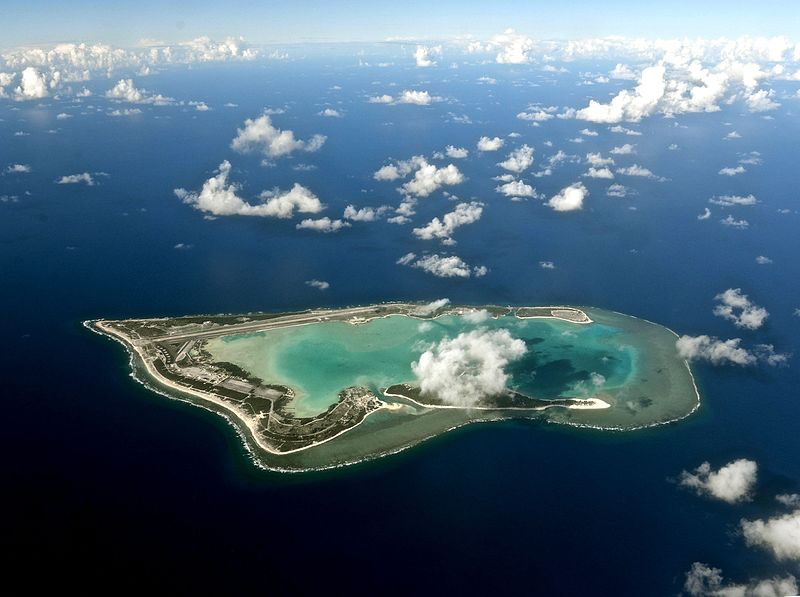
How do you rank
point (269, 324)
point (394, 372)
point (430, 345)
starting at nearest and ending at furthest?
point (394, 372) → point (430, 345) → point (269, 324)

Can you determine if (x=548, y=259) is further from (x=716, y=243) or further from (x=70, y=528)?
(x=70, y=528)

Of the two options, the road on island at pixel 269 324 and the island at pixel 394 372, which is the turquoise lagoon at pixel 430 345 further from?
the road on island at pixel 269 324

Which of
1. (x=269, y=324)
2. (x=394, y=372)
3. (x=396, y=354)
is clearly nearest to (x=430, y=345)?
(x=396, y=354)

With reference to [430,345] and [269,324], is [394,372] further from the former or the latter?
[269,324]

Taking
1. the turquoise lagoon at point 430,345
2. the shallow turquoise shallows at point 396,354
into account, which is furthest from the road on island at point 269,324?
the shallow turquoise shallows at point 396,354

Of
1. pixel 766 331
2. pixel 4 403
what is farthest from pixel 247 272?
pixel 766 331

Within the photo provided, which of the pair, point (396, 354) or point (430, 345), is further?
point (430, 345)

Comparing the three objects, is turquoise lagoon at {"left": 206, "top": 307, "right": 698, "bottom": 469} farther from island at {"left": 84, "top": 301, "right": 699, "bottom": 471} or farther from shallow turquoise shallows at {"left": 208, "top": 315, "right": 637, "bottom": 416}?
island at {"left": 84, "top": 301, "right": 699, "bottom": 471}
